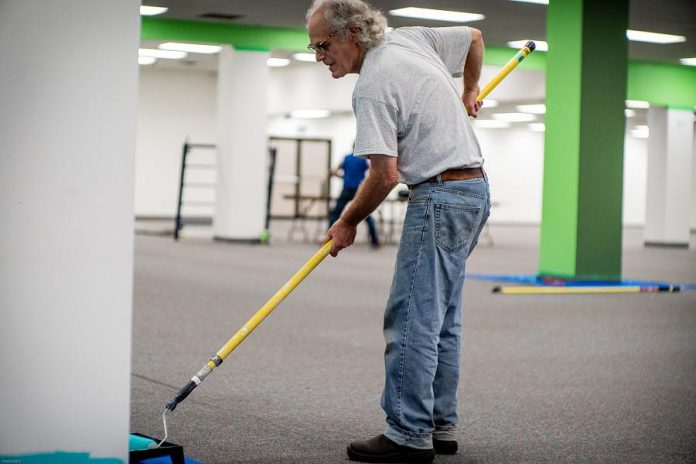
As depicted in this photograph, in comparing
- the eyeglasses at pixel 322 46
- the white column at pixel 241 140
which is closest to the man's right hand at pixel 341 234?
the eyeglasses at pixel 322 46

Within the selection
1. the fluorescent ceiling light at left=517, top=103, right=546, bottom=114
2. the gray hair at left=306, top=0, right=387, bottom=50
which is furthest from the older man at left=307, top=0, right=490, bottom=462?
the fluorescent ceiling light at left=517, top=103, right=546, bottom=114

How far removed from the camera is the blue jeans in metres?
3.01

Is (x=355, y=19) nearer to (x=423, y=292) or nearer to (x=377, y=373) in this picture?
(x=423, y=292)

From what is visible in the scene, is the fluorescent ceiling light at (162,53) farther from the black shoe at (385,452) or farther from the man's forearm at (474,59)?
the black shoe at (385,452)

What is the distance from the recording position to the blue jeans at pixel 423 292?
301 cm

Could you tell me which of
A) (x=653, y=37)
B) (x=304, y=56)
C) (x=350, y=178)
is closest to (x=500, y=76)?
(x=350, y=178)

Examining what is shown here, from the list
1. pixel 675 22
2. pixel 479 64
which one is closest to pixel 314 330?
pixel 479 64

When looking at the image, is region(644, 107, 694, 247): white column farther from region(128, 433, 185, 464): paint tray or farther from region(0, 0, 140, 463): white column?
region(0, 0, 140, 463): white column

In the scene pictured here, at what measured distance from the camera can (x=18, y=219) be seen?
2389mm

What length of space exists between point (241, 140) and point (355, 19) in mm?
10862

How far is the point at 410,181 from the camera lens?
3.04m

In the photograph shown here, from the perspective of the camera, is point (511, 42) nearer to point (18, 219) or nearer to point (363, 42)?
point (363, 42)

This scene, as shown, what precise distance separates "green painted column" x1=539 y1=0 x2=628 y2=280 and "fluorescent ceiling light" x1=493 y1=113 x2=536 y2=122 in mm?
13801

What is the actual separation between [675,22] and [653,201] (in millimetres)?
6081
